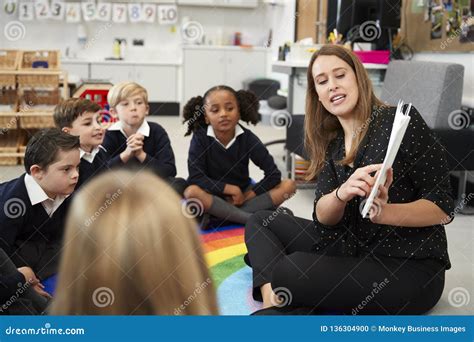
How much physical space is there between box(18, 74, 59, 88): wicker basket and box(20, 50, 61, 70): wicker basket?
41 millimetres

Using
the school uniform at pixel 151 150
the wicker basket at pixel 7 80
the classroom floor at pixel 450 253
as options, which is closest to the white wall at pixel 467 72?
the classroom floor at pixel 450 253

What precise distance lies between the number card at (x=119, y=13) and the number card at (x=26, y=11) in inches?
26.9

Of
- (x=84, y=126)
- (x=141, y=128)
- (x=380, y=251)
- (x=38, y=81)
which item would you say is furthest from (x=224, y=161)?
(x=38, y=81)

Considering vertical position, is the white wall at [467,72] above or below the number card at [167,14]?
below

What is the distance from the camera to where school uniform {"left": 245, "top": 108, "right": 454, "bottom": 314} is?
4.26ft

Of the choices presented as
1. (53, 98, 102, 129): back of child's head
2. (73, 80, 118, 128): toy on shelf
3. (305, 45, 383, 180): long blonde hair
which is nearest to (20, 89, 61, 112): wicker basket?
(73, 80, 118, 128): toy on shelf

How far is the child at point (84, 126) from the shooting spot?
169 cm

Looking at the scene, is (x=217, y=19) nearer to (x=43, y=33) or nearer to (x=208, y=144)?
(x=43, y=33)

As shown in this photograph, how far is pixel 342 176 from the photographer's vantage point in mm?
1357

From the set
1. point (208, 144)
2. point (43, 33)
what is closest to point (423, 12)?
point (208, 144)

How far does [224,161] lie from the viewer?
7.06ft

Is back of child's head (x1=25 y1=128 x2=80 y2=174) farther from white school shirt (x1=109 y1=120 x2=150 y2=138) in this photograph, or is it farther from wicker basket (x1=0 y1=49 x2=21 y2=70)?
wicker basket (x1=0 y1=49 x2=21 y2=70)

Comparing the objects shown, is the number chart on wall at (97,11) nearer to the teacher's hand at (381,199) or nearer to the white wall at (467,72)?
the white wall at (467,72)

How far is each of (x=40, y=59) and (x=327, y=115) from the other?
1808 millimetres
